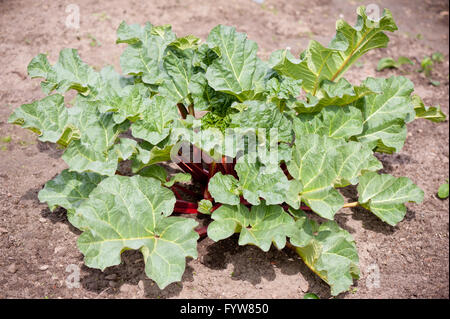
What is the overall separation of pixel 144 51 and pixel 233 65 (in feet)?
1.91

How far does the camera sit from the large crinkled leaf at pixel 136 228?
201 centimetres

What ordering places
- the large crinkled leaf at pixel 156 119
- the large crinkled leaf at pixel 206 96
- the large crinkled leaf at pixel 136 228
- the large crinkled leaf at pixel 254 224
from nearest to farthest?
1. the large crinkled leaf at pixel 136 228
2. the large crinkled leaf at pixel 254 224
3. the large crinkled leaf at pixel 156 119
4. the large crinkled leaf at pixel 206 96

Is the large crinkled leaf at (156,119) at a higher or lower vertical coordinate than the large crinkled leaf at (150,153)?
higher

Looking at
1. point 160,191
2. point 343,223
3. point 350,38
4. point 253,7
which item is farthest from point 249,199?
point 253,7

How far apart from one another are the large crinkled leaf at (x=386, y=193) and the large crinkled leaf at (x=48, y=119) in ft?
5.67

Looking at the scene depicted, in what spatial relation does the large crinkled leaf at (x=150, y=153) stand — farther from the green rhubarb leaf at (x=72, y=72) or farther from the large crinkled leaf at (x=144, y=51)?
the green rhubarb leaf at (x=72, y=72)

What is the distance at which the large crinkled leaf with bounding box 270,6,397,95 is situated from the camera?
252 centimetres

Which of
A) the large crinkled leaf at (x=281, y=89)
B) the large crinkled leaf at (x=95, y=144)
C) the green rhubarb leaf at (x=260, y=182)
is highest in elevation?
the large crinkled leaf at (x=281, y=89)

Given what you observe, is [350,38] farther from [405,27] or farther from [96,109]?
[405,27]

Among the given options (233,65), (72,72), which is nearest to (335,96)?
(233,65)

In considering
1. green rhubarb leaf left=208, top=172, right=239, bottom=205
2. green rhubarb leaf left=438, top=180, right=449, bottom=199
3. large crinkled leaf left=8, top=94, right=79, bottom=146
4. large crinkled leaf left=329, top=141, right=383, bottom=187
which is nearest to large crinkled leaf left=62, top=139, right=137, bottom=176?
large crinkled leaf left=8, top=94, right=79, bottom=146

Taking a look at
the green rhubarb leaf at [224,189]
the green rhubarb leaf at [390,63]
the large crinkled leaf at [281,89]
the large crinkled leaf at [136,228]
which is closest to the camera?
the large crinkled leaf at [136,228]

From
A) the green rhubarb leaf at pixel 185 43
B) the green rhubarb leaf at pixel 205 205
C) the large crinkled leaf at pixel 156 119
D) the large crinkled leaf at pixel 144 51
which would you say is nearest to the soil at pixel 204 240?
the green rhubarb leaf at pixel 205 205

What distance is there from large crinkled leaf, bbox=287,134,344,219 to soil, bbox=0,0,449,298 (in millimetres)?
453
